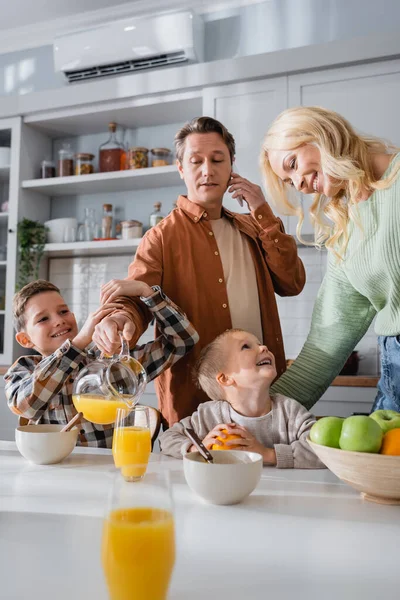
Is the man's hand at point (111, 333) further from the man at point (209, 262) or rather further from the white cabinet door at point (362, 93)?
the white cabinet door at point (362, 93)

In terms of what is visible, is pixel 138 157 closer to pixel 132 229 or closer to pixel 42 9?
pixel 132 229

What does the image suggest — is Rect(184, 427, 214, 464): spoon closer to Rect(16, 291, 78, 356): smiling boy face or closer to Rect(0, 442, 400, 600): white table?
Rect(0, 442, 400, 600): white table

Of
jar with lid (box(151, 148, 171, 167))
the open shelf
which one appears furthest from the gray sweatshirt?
jar with lid (box(151, 148, 171, 167))

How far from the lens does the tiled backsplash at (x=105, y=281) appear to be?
10.8 feet

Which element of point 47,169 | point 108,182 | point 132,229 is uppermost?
point 47,169

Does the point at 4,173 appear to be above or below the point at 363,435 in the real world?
above

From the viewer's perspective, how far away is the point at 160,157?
3.66 meters

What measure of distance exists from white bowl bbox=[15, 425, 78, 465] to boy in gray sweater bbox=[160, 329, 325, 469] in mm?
248

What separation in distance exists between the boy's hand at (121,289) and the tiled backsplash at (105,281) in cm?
179

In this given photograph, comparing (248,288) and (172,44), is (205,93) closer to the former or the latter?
(172,44)

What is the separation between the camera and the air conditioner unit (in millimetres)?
3523

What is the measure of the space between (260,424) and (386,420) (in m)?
0.49

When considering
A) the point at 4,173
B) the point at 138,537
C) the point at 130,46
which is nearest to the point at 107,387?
the point at 138,537

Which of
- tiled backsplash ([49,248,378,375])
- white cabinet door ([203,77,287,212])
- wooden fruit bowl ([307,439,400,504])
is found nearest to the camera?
wooden fruit bowl ([307,439,400,504])
